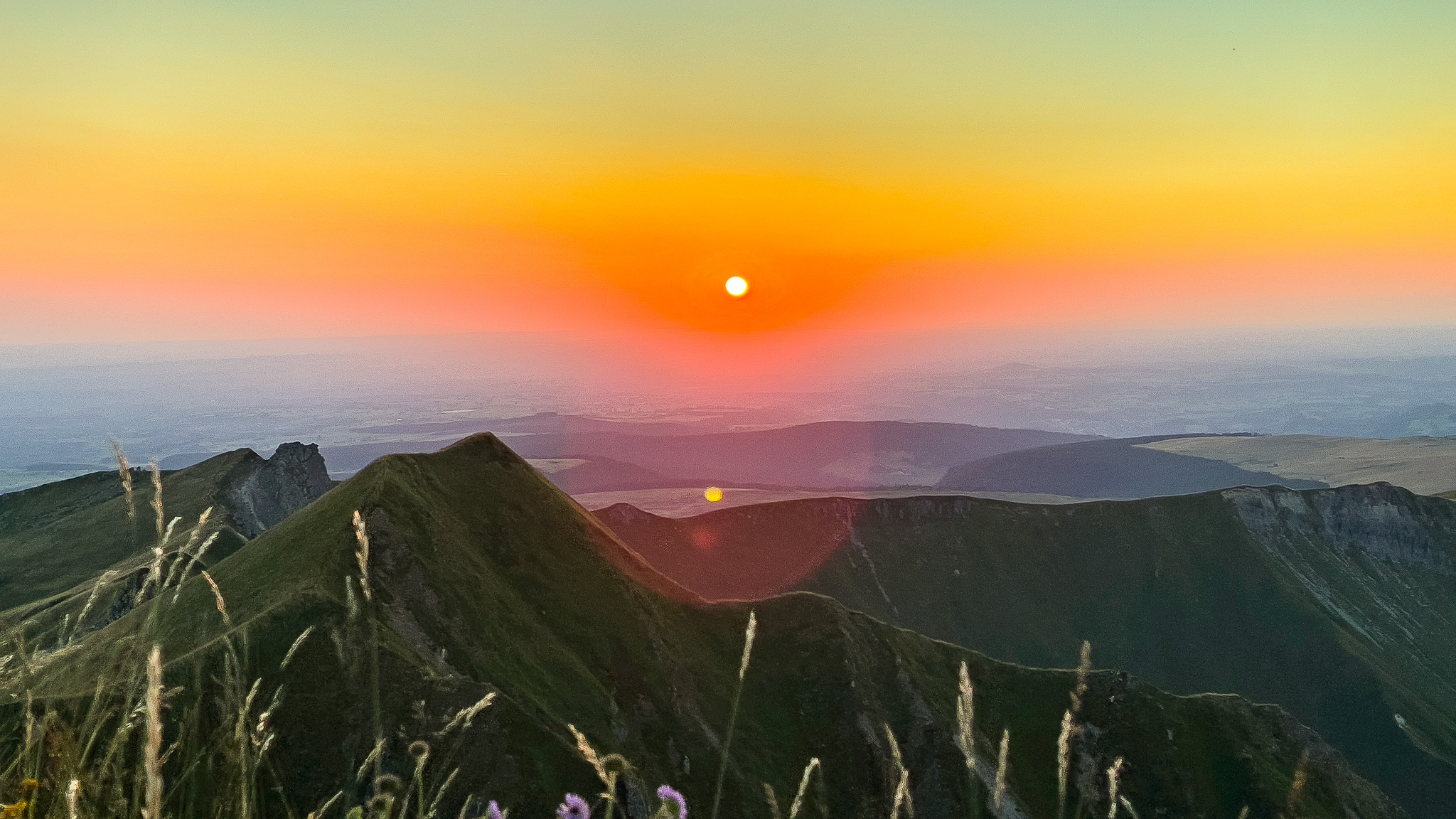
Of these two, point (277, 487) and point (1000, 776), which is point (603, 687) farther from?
point (277, 487)

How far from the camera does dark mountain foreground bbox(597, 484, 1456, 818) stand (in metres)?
158

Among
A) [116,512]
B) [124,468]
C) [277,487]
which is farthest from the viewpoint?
[277,487]

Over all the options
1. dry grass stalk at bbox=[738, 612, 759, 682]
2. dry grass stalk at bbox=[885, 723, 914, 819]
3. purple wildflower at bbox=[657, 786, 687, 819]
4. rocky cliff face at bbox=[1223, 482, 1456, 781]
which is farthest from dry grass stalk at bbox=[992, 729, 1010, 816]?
rocky cliff face at bbox=[1223, 482, 1456, 781]

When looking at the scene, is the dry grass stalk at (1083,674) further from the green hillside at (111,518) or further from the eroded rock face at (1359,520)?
the eroded rock face at (1359,520)

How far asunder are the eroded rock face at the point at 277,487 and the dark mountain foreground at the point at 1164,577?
6075 centimetres

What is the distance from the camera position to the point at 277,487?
14350 cm

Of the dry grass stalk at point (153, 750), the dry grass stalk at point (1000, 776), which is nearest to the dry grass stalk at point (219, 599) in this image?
the dry grass stalk at point (153, 750)

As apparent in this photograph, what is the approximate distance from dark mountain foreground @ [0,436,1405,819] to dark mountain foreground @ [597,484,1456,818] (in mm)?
65057

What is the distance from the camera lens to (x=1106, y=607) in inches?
6786

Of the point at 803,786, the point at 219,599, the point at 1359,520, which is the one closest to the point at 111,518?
the point at 219,599

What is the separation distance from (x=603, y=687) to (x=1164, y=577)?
146088mm

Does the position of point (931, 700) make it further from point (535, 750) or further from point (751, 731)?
point (535, 750)

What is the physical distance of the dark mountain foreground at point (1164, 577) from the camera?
15750cm

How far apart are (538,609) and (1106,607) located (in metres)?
137
